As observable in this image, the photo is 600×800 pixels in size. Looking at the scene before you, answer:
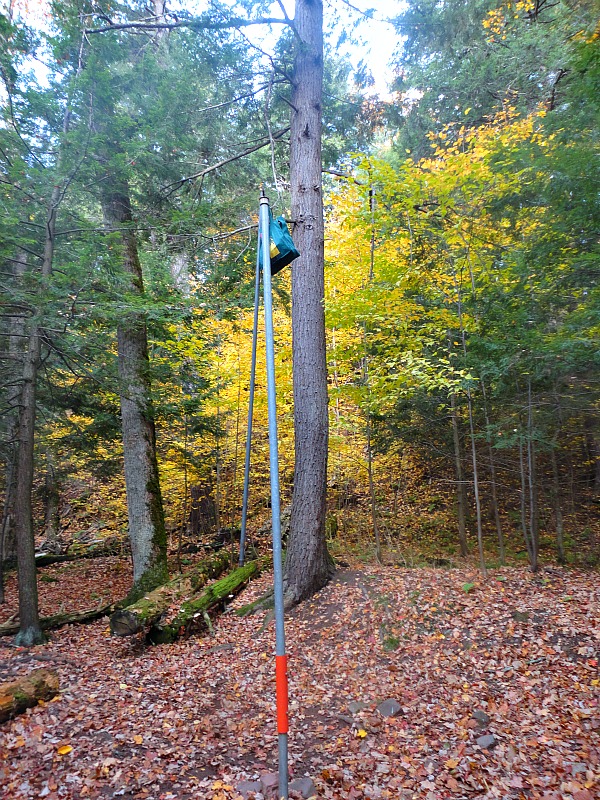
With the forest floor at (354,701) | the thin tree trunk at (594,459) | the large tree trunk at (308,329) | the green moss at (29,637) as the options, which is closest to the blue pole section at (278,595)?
the forest floor at (354,701)

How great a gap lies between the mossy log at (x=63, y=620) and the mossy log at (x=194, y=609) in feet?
6.73

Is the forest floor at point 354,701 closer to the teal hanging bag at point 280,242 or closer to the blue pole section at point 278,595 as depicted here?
the blue pole section at point 278,595

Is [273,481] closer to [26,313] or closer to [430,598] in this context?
[430,598]

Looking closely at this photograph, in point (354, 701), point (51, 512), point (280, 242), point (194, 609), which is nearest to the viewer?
point (280, 242)

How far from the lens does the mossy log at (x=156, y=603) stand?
6230 millimetres

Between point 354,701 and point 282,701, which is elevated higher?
point 282,701

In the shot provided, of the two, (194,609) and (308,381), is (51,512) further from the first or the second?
(308,381)

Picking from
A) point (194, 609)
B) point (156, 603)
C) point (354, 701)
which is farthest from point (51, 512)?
point (354, 701)

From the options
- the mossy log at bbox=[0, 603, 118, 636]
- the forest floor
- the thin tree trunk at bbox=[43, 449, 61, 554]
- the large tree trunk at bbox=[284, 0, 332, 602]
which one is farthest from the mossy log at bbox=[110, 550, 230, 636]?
the thin tree trunk at bbox=[43, 449, 61, 554]

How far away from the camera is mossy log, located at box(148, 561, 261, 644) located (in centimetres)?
627

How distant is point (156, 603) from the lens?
6.60 meters

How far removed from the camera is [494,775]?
3.30 meters

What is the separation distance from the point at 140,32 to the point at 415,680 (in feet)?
34.9

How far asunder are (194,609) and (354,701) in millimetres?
3002
